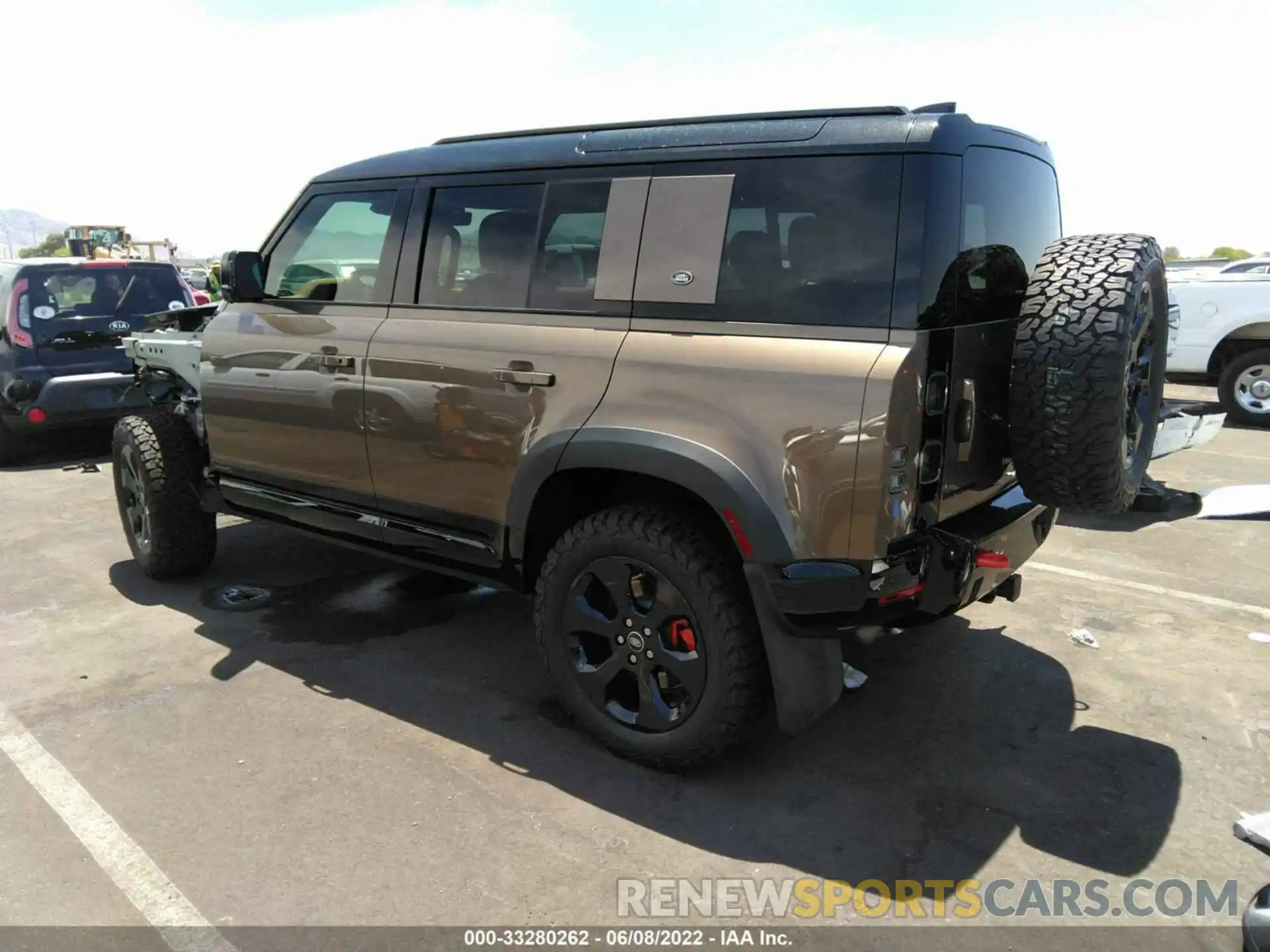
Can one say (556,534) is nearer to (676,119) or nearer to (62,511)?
(676,119)

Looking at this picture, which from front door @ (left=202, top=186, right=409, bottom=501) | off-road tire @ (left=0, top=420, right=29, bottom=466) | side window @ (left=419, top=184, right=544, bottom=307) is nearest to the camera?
side window @ (left=419, top=184, right=544, bottom=307)

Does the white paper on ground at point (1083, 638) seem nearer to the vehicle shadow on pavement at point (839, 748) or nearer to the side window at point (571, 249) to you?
the vehicle shadow on pavement at point (839, 748)

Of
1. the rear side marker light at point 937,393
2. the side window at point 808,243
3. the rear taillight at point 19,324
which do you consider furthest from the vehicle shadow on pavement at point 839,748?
the rear taillight at point 19,324

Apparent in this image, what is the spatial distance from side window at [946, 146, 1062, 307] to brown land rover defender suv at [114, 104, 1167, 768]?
1 centimetres

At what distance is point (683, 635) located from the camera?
301cm

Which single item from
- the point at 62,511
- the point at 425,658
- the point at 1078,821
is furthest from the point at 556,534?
the point at 62,511

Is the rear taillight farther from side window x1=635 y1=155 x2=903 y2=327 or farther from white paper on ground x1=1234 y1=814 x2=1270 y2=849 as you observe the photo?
white paper on ground x1=1234 y1=814 x2=1270 y2=849

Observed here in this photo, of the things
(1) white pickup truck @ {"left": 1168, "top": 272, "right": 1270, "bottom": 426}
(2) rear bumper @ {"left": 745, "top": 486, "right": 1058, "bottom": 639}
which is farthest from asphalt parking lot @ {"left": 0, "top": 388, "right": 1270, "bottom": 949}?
(1) white pickup truck @ {"left": 1168, "top": 272, "right": 1270, "bottom": 426}

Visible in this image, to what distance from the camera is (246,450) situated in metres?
4.43

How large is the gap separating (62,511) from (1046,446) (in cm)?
668

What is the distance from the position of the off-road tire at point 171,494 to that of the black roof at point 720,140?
6.80 feet

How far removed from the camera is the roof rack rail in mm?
2756

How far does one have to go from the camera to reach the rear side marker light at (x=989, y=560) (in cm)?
282

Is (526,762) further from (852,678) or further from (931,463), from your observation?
(931,463)
